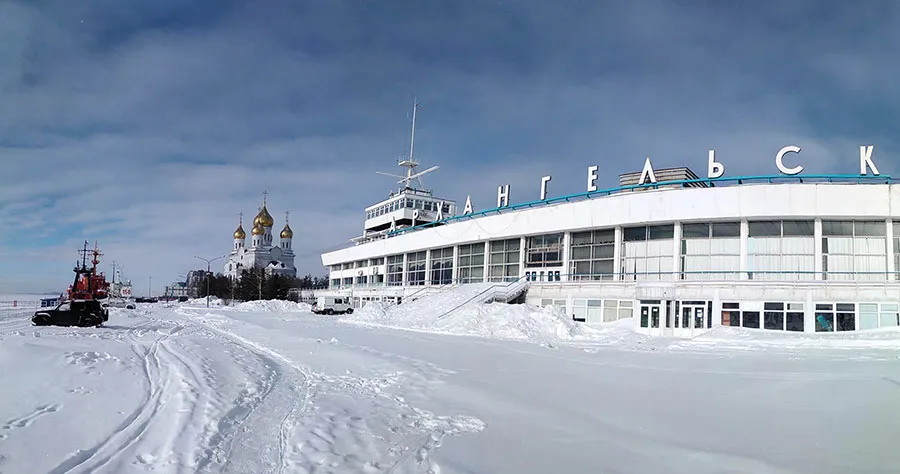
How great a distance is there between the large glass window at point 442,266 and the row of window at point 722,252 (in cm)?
879

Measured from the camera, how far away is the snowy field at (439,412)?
7348mm

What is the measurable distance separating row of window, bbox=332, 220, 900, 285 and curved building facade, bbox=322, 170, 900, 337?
0.19ft

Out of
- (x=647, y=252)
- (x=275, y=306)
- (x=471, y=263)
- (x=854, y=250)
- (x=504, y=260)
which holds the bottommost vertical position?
(x=275, y=306)

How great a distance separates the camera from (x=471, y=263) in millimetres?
50469

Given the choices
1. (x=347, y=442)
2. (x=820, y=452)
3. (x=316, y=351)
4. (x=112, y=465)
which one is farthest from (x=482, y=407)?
(x=316, y=351)

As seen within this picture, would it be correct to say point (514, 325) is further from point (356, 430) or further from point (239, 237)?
point (239, 237)

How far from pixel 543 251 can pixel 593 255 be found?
4.66 m

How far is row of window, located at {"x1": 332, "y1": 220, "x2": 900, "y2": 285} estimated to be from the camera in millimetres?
31438

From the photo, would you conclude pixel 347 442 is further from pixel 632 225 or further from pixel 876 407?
pixel 632 225

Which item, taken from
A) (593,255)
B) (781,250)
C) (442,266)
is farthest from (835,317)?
(442,266)

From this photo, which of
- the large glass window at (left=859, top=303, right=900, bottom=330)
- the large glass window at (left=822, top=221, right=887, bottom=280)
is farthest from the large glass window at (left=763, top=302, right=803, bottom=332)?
the large glass window at (left=822, top=221, right=887, bottom=280)

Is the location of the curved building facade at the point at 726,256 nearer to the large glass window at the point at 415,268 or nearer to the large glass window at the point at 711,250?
the large glass window at the point at 711,250

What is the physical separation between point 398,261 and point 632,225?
3119cm

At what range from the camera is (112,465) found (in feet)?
22.4
